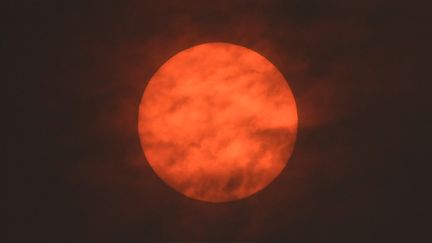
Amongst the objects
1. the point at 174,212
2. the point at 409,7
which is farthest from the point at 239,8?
the point at 174,212

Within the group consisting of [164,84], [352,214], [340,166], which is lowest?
[352,214]

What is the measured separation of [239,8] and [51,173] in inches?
60.1

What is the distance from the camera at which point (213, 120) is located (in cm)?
392

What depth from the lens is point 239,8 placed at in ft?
12.6

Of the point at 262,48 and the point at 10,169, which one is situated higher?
the point at 262,48

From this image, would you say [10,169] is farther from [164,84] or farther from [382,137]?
[382,137]

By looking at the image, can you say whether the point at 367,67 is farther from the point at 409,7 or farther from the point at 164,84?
the point at 164,84

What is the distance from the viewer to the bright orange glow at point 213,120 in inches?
153

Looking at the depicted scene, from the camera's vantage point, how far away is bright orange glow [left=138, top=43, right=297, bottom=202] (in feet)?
12.8

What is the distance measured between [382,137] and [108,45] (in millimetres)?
1780

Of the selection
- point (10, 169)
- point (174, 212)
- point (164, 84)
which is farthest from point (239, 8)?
point (10, 169)

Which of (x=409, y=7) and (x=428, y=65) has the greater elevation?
(x=409, y=7)

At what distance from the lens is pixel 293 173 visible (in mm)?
3949

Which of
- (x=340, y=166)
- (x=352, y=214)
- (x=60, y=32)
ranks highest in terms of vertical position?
(x=60, y=32)
